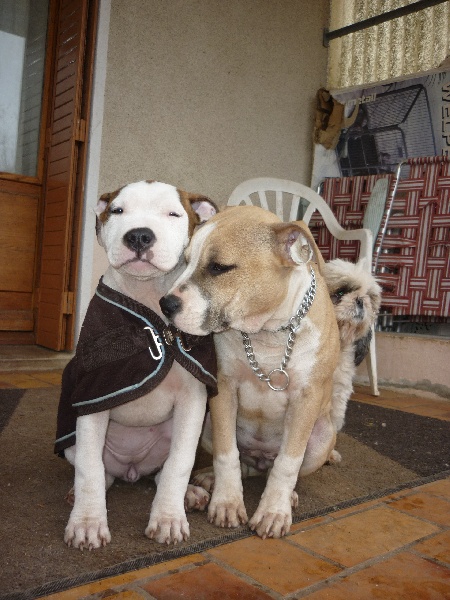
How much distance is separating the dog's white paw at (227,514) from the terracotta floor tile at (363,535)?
16 cm

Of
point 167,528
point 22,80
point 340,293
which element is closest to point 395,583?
point 167,528

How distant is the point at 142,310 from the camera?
169 centimetres

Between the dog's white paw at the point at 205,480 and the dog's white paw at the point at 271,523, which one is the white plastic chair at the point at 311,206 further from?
the dog's white paw at the point at 271,523

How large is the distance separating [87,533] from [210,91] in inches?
160

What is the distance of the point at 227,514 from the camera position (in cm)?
172

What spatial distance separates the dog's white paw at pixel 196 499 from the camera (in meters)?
1.82

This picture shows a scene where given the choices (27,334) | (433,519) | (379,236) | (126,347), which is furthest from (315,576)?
(27,334)

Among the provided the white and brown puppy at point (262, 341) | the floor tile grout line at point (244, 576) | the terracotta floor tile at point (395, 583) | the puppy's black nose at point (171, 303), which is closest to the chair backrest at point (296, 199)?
the white and brown puppy at point (262, 341)

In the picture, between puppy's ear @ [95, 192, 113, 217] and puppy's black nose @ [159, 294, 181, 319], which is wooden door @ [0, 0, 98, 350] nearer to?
puppy's ear @ [95, 192, 113, 217]

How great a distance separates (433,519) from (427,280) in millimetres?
2815

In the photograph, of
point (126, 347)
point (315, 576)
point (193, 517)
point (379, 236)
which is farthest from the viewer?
point (379, 236)

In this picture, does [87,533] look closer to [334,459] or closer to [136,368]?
[136,368]

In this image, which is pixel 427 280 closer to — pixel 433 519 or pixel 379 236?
pixel 379 236

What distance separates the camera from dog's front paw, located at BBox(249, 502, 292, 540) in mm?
1656
